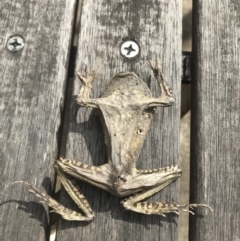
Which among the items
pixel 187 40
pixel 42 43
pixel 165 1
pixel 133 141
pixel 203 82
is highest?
pixel 187 40

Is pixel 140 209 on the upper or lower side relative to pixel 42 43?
lower

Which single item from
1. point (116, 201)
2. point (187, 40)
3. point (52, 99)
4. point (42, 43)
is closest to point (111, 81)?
point (52, 99)

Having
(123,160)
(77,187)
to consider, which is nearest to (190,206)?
(123,160)

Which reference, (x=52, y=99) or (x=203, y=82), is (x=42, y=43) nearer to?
(x=52, y=99)

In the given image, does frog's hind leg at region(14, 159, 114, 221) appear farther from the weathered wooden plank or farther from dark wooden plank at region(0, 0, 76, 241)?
the weathered wooden plank

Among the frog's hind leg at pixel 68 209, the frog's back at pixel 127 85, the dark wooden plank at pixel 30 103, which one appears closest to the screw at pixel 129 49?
the frog's back at pixel 127 85

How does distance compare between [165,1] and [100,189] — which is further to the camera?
[165,1]

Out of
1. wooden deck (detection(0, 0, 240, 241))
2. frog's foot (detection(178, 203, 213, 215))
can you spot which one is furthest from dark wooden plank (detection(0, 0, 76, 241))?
frog's foot (detection(178, 203, 213, 215))
